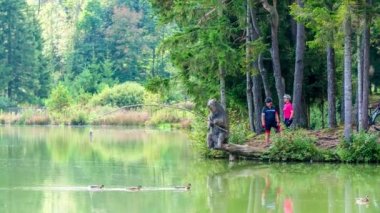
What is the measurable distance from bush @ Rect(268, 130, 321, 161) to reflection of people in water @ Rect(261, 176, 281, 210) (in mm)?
4996

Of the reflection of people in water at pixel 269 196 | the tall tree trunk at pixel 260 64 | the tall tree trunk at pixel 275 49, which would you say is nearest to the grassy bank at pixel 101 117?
the tall tree trunk at pixel 260 64

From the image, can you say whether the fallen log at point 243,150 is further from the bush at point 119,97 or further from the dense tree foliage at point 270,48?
the bush at point 119,97

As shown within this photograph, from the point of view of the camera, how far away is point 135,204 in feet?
50.7

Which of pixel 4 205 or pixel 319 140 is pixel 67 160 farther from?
pixel 4 205

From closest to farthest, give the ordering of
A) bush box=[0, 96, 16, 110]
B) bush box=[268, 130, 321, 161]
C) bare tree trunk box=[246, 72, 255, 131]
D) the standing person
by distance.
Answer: bush box=[268, 130, 321, 161] → the standing person → bare tree trunk box=[246, 72, 255, 131] → bush box=[0, 96, 16, 110]

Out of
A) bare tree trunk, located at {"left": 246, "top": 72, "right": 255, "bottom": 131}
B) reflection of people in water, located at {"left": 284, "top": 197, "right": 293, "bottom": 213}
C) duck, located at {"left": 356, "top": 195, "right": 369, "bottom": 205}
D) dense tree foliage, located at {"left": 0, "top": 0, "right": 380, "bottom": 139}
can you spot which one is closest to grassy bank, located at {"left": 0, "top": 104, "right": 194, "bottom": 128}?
dense tree foliage, located at {"left": 0, "top": 0, "right": 380, "bottom": 139}

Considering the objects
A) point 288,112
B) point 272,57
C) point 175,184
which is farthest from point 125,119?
point 175,184

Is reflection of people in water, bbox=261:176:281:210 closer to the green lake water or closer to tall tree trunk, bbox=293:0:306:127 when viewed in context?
the green lake water

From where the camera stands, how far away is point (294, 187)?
1814 centimetres

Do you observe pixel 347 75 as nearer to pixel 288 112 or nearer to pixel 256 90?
pixel 288 112

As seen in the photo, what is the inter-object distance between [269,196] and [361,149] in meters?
7.07

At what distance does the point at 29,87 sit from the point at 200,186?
66566 millimetres

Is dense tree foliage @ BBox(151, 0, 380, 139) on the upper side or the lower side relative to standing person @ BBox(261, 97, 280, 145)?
upper

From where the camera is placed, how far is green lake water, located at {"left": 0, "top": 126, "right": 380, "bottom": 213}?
50.1 ft
